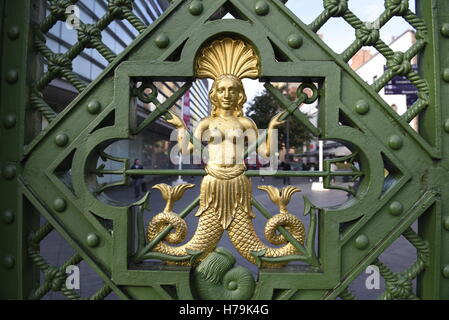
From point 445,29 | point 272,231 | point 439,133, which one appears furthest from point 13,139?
point 445,29

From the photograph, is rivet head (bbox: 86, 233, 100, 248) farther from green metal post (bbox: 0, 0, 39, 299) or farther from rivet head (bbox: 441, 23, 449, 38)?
rivet head (bbox: 441, 23, 449, 38)

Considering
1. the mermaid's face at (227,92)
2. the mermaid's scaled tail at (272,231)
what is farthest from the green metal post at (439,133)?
the mermaid's face at (227,92)

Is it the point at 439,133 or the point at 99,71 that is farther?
the point at 99,71

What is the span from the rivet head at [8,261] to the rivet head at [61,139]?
28.6 inches

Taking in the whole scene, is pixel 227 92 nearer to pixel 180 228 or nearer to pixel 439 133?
pixel 180 228

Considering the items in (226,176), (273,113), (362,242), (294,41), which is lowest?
(362,242)

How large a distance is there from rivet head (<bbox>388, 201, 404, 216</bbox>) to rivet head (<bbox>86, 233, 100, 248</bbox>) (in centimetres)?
171

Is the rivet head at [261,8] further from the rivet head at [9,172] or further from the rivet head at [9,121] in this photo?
the rivet head at [9,172]

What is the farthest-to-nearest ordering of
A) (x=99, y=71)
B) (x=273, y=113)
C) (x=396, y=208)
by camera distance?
(x=273, y=113) → (x=99, y=71) → (x=396, y=208)

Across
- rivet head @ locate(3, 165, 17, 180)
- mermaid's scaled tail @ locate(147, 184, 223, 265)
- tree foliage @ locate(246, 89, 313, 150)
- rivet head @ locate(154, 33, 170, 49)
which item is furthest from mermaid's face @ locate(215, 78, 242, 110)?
Result: tree foliage @ locate(246, 89, 313, 150)

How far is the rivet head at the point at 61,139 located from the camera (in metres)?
1.65

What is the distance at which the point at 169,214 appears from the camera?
168 centimetres

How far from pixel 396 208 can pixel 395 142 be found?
0.37m

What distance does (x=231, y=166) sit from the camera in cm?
167
